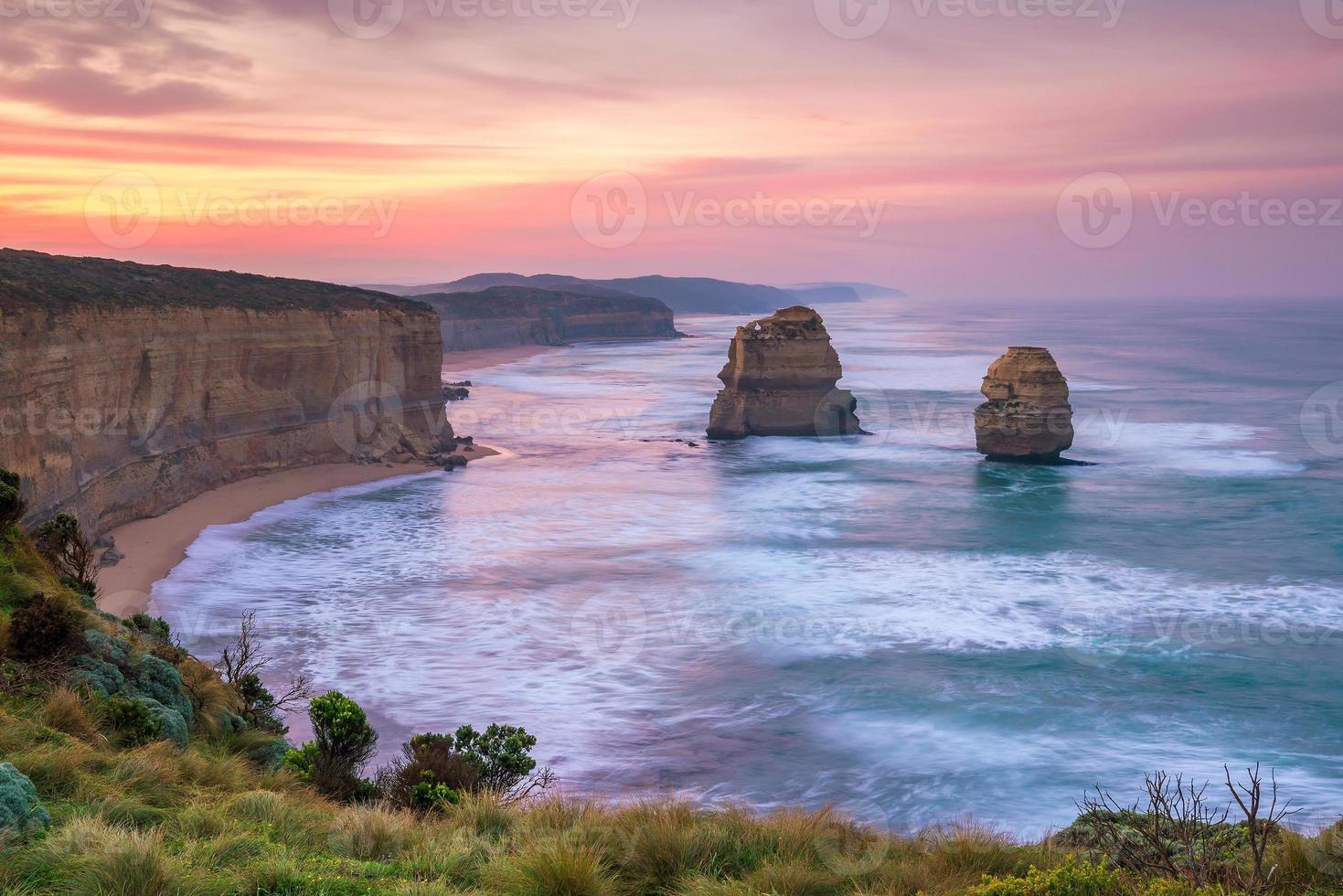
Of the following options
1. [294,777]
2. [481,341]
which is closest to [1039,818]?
[294,777]

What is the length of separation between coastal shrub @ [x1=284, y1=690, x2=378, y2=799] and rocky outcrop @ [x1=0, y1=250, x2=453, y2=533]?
1579 cm

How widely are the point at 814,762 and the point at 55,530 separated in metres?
13.3

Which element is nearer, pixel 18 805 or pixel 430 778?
pixel 18 805

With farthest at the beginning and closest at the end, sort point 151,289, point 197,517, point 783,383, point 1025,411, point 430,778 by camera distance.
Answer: point 783,383, point 1025,411, point 151,289, point 197,517, point 430,778

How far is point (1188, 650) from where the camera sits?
23.1 metres

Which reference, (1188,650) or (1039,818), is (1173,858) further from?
A: (1188,650)

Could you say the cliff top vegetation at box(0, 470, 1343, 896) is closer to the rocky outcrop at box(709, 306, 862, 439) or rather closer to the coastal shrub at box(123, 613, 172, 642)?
the coastal shrub at box(123, 613, 172, 642)

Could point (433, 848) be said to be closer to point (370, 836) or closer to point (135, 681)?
Answer: point (370, 836)

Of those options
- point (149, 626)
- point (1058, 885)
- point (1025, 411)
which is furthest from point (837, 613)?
point (1025, 411)

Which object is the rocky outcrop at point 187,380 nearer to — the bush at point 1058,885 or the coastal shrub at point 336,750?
the coastal shrub at point 336,750

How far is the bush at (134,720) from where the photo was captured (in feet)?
34.0

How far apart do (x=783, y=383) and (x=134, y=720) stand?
154 ft

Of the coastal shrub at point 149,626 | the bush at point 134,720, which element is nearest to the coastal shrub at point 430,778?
the bush at point 134,720

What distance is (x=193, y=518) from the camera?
33406 millimetres
